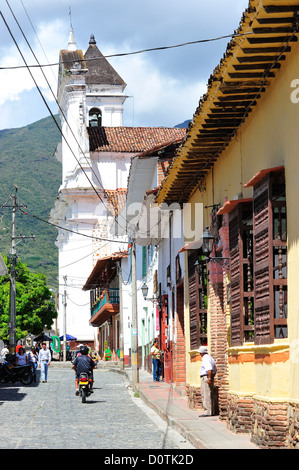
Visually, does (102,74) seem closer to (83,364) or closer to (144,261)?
(144,261)

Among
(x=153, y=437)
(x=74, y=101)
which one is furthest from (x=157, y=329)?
(x=74, y=101)

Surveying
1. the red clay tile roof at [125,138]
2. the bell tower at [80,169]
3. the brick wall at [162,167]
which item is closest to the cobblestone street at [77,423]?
the brick wall at [162,167]

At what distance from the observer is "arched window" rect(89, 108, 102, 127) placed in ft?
260

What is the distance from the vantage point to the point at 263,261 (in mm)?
11922

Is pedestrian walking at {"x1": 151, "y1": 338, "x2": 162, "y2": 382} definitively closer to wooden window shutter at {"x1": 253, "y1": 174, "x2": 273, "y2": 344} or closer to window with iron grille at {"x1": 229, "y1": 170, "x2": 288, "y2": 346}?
window with iron grille at {"x1": 229, "y1": 170, "x2": 288, "y2": 346}

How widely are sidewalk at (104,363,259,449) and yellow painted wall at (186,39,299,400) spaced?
75 cm

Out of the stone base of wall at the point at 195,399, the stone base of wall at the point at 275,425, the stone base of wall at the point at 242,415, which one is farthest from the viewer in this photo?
the stone base of wall at the point at 195,399

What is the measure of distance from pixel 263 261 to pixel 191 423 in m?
4.75

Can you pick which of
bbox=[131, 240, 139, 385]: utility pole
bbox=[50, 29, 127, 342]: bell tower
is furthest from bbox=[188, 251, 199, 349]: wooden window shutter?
bbox=[50, 29, 127, 342]: bell tower

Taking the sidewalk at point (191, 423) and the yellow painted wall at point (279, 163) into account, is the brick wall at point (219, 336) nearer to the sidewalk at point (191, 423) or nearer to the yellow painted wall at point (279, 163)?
the sidewalk at point (191, 423)

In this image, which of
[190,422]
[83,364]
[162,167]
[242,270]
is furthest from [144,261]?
[242,270]

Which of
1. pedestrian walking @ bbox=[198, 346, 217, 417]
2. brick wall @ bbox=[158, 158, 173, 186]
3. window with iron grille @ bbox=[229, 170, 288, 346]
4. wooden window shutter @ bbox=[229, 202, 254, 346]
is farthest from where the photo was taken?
brick wall @ bbox=[158, 158, 173, 186]

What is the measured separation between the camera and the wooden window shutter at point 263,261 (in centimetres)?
1154

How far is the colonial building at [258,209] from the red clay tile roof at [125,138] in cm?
5299
